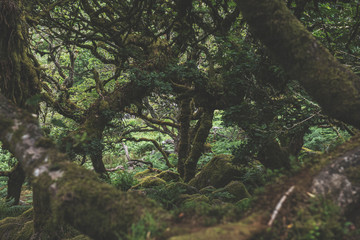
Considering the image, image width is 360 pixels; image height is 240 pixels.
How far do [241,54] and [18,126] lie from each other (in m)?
3.57

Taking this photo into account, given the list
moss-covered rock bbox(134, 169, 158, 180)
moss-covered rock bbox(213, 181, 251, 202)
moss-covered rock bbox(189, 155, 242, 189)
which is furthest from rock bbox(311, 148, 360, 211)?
moss-covered rock bbox(134, 169, 158, 180)

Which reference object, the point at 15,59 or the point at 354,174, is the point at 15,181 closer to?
the point at 15,59

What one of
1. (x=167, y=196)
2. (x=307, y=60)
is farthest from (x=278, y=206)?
(x=167, y=196)

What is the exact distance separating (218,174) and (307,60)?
5110mm

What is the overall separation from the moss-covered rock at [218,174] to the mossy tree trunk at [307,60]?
15.0ft

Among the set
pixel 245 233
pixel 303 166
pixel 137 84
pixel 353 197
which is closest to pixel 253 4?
pixel 303 166

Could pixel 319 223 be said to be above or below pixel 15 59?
below

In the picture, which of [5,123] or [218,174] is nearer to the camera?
[5,123]

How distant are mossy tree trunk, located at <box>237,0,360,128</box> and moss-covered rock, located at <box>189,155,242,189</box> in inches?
180

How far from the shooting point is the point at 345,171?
6.05 feet

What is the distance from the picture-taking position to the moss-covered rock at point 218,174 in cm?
673

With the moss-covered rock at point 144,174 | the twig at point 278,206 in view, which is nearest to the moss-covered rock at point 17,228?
the moss-covered rock at point 144,174

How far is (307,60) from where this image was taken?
2271mm

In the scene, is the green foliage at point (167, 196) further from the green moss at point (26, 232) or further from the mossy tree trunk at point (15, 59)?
the green moss at point (26, 232)
